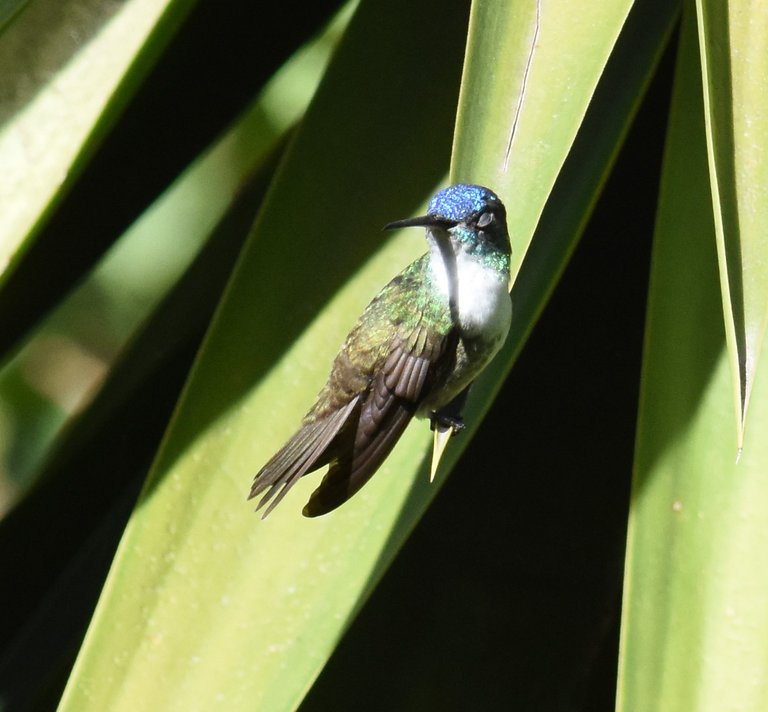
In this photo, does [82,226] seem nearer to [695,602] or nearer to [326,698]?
[326,698]

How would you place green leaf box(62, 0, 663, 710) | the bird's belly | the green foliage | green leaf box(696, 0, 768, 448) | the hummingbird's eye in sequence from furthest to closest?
1. the hummingbird's eye
2. the bird's belly
3. green leaf box(62, 0, 663, 710)
4. the green foliage
5. green leaf box(696, 0, 768, 448)

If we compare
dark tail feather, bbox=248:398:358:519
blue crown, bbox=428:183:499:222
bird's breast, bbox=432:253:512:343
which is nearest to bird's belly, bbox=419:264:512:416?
bird's breast, bbox=432:253:512:343

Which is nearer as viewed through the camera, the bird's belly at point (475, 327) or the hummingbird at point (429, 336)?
the hummingbird at point (429, 336)

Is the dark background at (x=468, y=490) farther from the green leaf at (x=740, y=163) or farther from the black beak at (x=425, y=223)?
the green leaf at (x=740, y=163)

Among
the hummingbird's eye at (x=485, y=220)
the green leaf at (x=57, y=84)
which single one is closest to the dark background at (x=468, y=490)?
the green leaf at (x=57, y=84)

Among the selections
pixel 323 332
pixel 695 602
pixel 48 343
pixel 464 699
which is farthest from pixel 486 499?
A: pixel 48 343

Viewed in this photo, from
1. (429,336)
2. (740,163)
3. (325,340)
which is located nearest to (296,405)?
(325,340)

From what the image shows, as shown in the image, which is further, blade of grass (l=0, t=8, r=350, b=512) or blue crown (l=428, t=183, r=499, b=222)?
blade of grass (l=0, t=8, r=350, b=512)

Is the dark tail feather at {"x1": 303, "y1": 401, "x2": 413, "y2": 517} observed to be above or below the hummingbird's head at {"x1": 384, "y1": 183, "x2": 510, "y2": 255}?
below

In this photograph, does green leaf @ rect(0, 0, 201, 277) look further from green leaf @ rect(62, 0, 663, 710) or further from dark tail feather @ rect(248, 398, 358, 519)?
dark tail feather @ rect(248, 398, 358, 519)

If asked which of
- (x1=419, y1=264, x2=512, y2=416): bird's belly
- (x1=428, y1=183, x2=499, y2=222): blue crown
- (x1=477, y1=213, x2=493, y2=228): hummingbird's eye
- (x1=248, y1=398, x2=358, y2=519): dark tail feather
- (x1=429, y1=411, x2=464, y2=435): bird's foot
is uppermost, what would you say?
(x1=477, y1=213, x2=493, y2=228): hummingbird's eye
